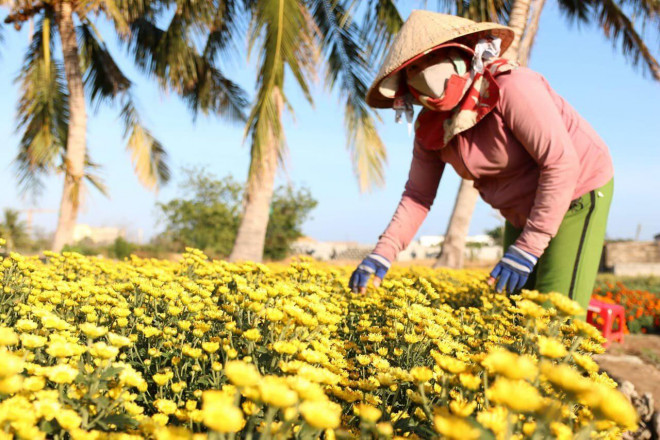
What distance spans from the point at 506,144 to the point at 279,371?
1.45m

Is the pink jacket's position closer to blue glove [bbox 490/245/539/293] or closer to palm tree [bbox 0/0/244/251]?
blue glove [bbox 490/245/539/293]

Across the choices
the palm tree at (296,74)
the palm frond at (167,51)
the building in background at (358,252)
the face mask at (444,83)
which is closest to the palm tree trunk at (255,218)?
the palm tree at (296,74)

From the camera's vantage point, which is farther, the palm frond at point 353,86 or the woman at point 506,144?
the palm frond at point 353,86

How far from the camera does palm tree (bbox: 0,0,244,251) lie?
7.76 m

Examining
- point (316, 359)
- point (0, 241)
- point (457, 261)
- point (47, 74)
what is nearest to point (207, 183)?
point (47, 74)

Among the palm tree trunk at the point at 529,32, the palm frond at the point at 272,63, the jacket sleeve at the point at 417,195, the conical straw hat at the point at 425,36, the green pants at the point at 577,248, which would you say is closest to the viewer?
the conical straw hat at the point at 425,36

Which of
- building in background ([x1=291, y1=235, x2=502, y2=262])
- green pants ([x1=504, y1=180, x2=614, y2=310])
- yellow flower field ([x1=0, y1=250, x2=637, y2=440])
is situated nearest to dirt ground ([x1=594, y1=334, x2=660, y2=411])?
green pants ([x1=504, y1=180, x2=614, y2=310])

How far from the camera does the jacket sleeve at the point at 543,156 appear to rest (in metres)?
1.86

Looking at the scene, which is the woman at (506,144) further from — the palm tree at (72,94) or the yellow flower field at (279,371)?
the palm tree at (72,94)

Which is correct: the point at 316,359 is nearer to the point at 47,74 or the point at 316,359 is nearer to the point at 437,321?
the point at 437,321

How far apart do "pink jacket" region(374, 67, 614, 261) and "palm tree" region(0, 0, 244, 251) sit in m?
5.73

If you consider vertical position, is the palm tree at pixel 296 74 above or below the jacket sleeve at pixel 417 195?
above

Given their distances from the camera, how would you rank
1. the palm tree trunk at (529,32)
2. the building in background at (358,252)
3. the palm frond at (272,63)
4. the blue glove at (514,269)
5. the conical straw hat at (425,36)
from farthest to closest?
1. the building in background at (358,252)
2. the palm tree trunk at (529,32)
3. the palm frond at (272,63)
4. the conical straw hat at (425,36)
5. the blue glove at (514,269)

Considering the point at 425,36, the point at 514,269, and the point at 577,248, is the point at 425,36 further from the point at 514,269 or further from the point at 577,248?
the point at 577,248
